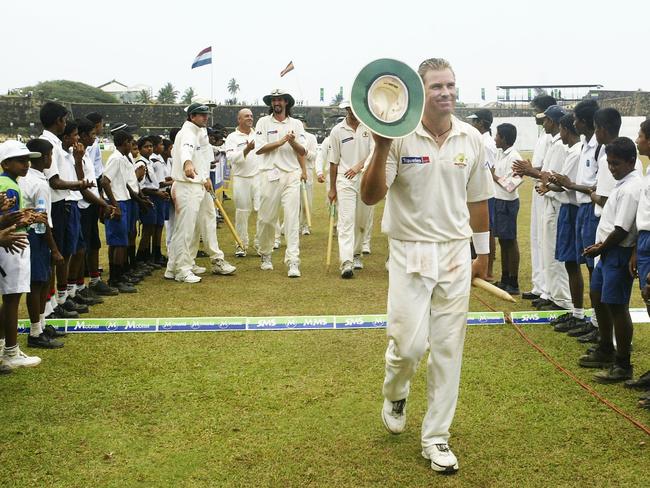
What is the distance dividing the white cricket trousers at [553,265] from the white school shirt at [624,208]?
2.11m

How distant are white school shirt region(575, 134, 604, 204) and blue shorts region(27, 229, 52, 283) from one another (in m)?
5.14

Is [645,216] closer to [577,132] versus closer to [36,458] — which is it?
[577,132]

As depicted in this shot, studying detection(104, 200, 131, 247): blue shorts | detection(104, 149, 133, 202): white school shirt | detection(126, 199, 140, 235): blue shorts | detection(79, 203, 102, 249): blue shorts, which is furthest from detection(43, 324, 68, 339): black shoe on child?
detection(126, 199, 140, 235): blue shorts

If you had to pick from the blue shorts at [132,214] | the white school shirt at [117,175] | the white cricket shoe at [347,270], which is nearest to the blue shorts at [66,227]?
the white school shirt at [117,175]

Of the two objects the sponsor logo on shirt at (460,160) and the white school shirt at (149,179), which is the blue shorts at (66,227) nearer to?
the white school shirt at (149,179)

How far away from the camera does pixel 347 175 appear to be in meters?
10.1

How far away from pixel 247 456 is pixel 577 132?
5104mm

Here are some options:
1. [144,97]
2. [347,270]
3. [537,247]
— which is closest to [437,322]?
[537,247]

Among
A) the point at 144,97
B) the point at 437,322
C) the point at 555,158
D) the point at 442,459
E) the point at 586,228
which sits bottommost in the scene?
the point at 442,459

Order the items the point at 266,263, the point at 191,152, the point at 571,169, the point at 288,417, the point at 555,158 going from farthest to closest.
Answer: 1. the point at 266,263
2. the point at 191,152
3. the point at 555,158
4. the point at 571,169
5. the point at 288,417

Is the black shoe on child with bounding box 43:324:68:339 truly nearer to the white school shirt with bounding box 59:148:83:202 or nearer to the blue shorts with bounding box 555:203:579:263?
the white school shirt with bounding box 59:148:83:202

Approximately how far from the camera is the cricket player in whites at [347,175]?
33.3ft

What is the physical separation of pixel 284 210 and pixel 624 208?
5842 millimetres

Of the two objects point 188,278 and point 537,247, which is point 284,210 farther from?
point 537,247
